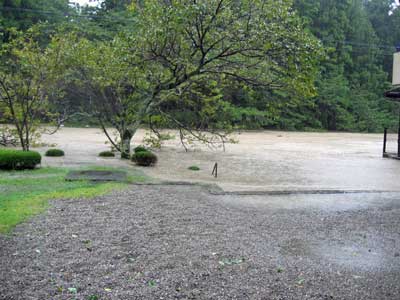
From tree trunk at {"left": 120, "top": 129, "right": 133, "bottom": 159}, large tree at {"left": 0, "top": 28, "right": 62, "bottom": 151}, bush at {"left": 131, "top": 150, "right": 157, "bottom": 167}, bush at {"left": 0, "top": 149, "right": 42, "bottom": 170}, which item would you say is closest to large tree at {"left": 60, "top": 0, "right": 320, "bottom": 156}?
tree trunk at {"left": 120, "top": 129, "right": 133, "bottom": 159}

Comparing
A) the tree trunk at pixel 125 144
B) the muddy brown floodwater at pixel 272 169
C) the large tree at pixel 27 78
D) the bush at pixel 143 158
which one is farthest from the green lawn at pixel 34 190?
the tree trunk at pixel 125 144

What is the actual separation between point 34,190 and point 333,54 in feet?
166

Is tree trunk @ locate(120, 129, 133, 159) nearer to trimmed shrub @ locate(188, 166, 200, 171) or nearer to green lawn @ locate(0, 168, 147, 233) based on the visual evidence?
trimmed shrub @ locate(188, 166, 200, 171)

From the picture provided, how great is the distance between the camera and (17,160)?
10391mm

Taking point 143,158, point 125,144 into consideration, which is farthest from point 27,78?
point 143,158

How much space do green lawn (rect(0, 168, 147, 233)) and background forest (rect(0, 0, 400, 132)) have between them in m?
25.3

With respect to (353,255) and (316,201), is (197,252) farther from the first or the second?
(316,201)

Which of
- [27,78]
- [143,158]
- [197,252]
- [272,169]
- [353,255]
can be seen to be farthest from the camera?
[272,169]

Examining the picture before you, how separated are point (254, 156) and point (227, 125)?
3.64m

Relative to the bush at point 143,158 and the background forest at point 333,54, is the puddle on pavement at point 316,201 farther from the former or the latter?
the background forest at point 333,54

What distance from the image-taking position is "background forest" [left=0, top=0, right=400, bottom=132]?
39.6 m

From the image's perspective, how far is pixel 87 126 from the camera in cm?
3822

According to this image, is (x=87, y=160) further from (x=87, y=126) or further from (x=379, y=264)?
(x=87, y=126)

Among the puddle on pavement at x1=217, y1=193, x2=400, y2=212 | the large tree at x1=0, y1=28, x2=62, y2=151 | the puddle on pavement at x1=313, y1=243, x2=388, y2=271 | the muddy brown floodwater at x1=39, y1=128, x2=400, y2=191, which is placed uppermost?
the large tree at x1=0, y1=28, x2=62, y2=151
